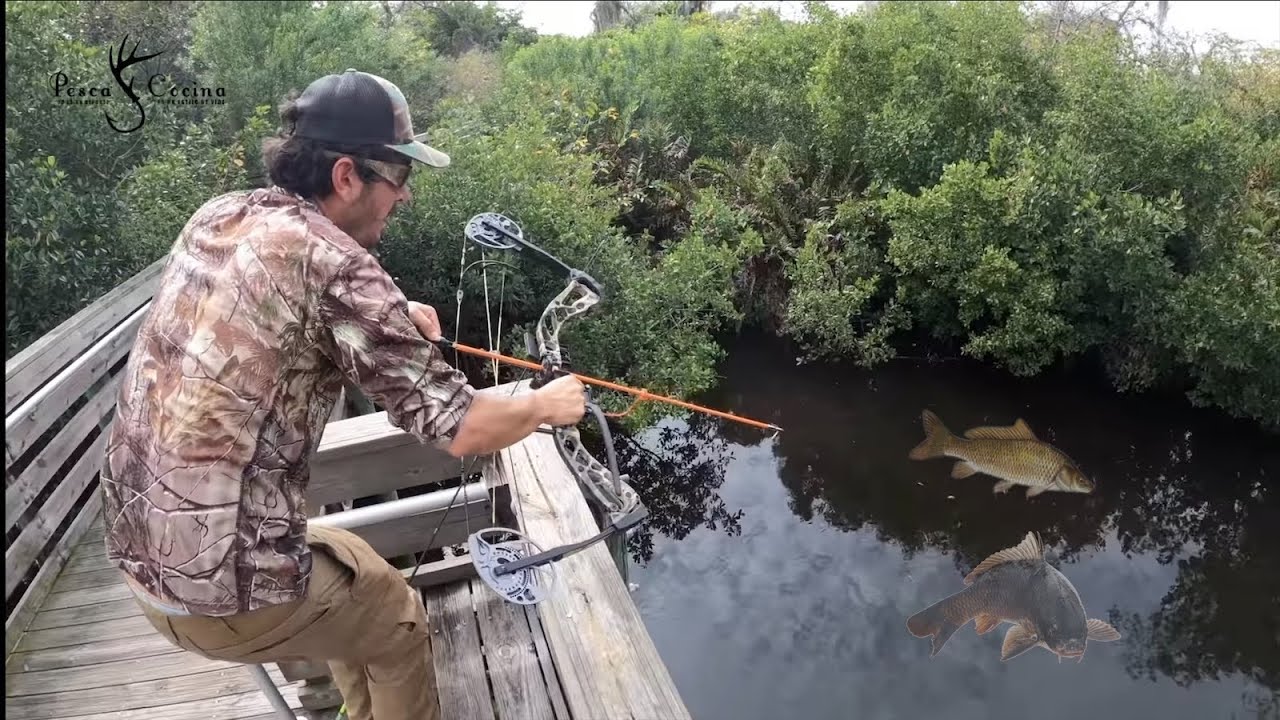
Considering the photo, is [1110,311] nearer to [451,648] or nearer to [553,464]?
[553,464]

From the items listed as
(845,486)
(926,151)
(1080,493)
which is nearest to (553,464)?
(845,486)

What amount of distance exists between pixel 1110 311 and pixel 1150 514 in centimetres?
189

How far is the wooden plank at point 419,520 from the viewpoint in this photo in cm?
282

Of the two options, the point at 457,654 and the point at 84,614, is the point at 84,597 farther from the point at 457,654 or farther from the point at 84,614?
the point at 457,654

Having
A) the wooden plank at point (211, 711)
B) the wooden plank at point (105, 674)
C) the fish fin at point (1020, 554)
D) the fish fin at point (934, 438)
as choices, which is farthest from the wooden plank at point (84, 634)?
the fish fin at point (934, 438)

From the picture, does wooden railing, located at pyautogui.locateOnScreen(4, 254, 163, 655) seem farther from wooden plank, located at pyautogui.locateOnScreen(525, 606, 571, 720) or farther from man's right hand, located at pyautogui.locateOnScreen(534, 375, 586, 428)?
man's right hand, located at pyautogui.locateOnScreen(534, 375, 586, 428)

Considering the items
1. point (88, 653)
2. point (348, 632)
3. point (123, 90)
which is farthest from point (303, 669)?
point (123, 90)

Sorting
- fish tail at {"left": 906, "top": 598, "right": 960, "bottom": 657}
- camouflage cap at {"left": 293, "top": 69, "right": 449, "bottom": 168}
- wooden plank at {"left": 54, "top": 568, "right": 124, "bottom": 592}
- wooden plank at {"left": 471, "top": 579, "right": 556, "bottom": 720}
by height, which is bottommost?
fish tail at {"left": 906, "top": 598, "right": 960, "bottom": 657}

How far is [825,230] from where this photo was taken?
8.66m

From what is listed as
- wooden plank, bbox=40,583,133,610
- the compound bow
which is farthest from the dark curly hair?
wooden plank, bbox=40,583,133,610

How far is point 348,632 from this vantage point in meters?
2.12

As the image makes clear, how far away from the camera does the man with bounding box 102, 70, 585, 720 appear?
5.62 feet

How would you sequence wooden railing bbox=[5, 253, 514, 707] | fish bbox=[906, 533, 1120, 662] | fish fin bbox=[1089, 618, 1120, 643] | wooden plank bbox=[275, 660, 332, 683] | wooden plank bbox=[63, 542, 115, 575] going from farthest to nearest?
1. fish fin bbox=[1089, 618, 1120, 643]
2. fish bbox=[906, 533, 1120, 662]
3. wooden plank bbox=[63, 542, 115, 575]
4. wooden railing bbox=[5, 253, 514, 707]
5. wooden plank bbox=[275, 660, 332, 683]

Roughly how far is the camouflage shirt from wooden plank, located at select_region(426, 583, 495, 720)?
855 millimetres
